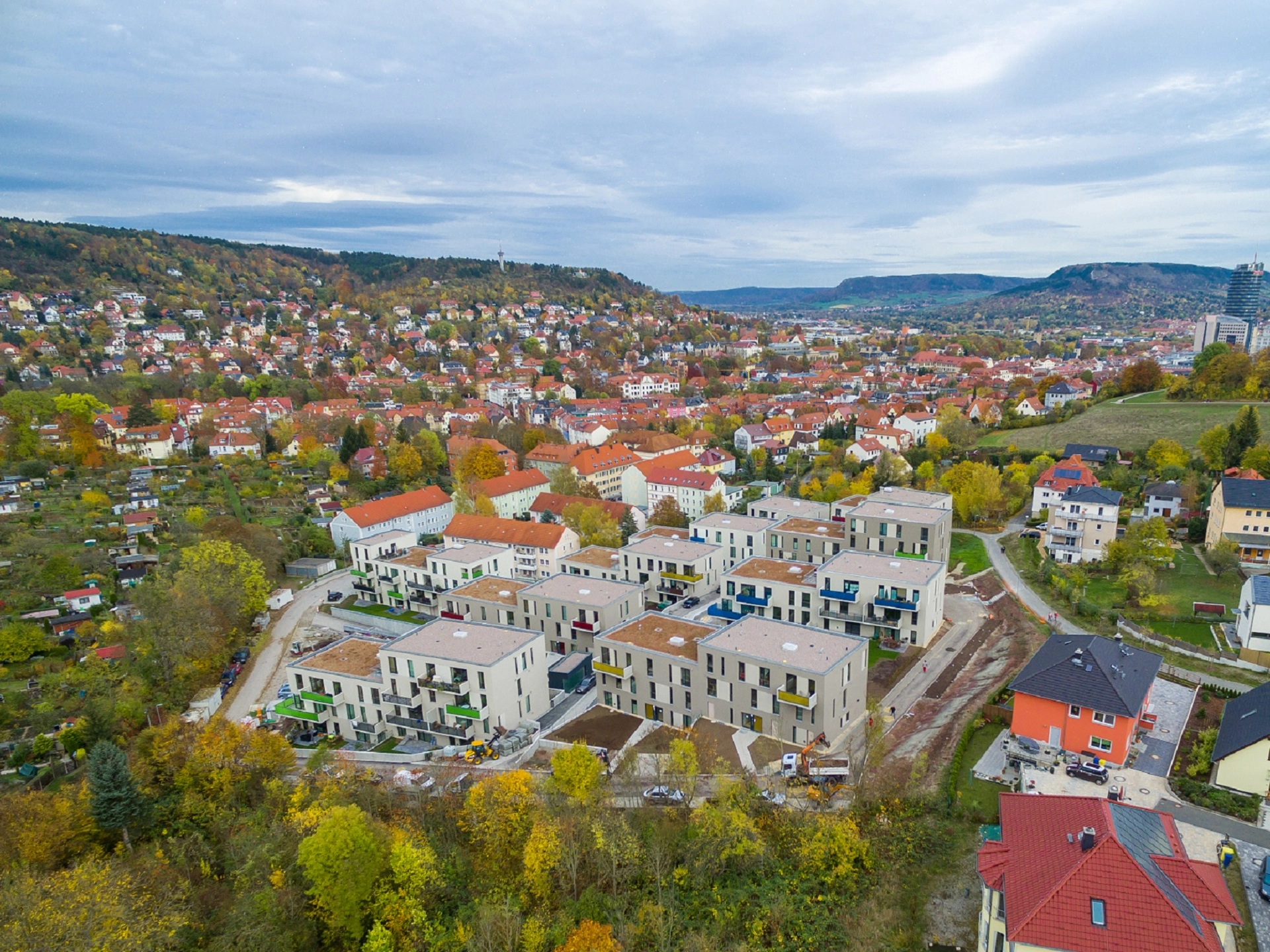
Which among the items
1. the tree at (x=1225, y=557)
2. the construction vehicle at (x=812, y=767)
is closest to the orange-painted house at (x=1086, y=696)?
the construction vehicle at (x=812, y=767)

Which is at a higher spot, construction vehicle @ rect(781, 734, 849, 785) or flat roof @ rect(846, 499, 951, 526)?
flat roof @ rect(846, 499, 951, 526)

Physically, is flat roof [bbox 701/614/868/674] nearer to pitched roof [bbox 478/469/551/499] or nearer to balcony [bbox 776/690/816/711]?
balcony [bbox 776/690/816/711]

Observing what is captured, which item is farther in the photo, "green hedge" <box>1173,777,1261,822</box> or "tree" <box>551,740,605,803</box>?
"tree" <box>551,740,605,803</box>

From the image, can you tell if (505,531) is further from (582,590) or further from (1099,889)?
(1099,889)

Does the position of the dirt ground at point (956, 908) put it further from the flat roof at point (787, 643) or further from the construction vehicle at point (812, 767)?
the flat roof at point (787, 643)

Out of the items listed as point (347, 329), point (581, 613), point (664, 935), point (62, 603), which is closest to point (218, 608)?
point (62, 603)

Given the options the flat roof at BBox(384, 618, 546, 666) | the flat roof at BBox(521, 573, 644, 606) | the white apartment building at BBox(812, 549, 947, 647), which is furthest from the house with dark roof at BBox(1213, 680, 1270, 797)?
the flat roof at BBox(384, 618, 546, 666)
